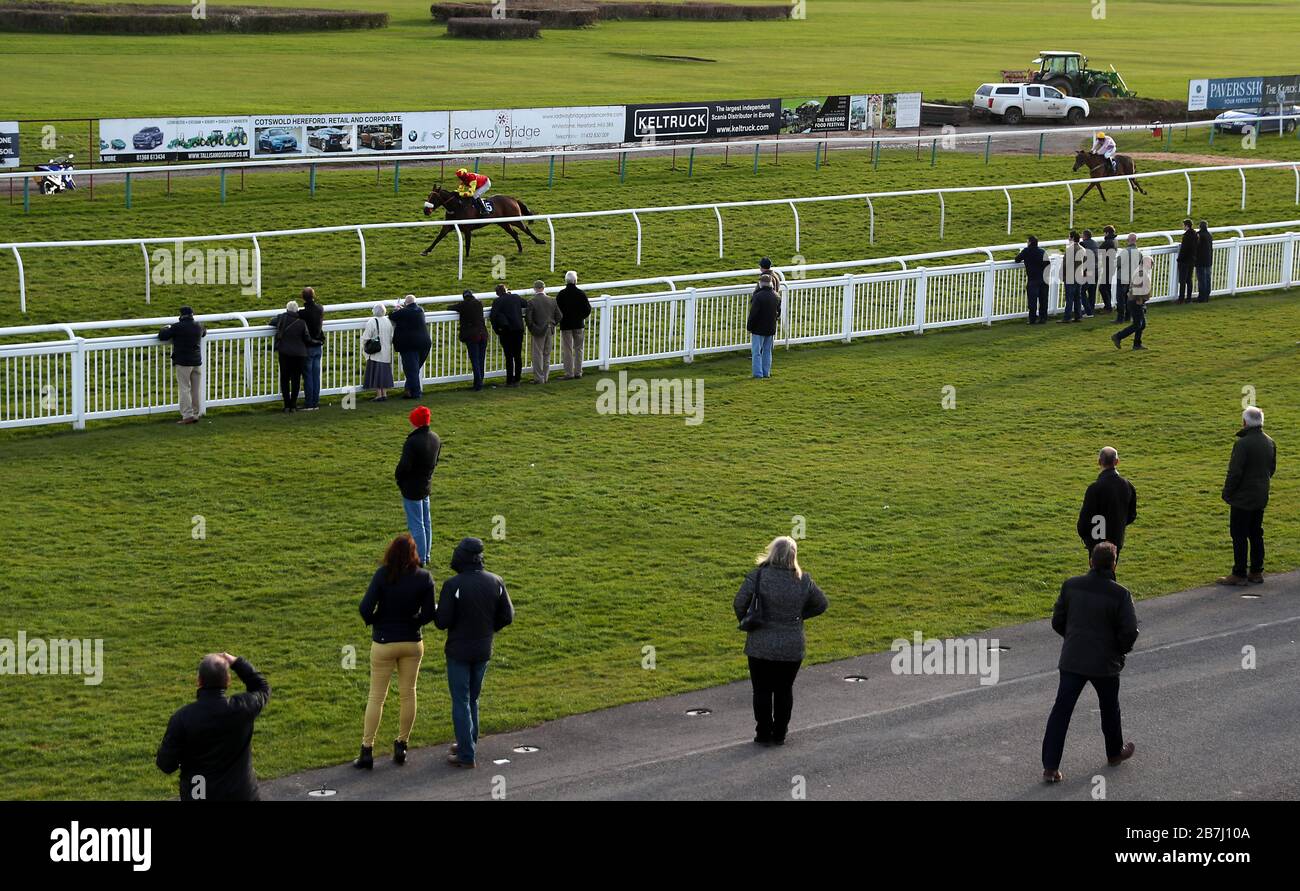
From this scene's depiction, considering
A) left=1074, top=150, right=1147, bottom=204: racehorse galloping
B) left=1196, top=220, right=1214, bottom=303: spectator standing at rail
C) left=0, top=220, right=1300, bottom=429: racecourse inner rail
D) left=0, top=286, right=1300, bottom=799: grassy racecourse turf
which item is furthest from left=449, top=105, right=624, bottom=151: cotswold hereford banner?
left=0, top=286, right=1300, bottom=799: grassy racecourse turf

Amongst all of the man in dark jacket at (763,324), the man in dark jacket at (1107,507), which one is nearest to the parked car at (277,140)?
the man in dark jacket at (763,324)

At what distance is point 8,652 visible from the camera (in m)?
12.3

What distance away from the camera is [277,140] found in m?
34.9

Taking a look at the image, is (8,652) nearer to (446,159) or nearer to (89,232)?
(89,232)

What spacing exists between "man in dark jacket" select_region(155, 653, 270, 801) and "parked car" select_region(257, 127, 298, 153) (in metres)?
27.1

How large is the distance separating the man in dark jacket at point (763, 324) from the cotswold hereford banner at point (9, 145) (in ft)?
56.6

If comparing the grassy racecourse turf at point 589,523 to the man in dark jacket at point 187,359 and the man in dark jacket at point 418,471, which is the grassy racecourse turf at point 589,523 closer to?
the man in dark jacket at point 187,359

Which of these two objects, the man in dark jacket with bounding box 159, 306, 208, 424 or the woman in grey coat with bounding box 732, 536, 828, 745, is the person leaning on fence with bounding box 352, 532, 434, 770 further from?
the man in dark jacket with bounding box 159, 306, 208, 424

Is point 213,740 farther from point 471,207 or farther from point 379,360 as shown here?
point 471,207

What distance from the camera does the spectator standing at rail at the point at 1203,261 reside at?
26469 millimetres

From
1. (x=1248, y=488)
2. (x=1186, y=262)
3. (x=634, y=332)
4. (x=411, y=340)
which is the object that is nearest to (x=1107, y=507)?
(x=1248, y=488)

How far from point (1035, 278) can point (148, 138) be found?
57.8 ft
